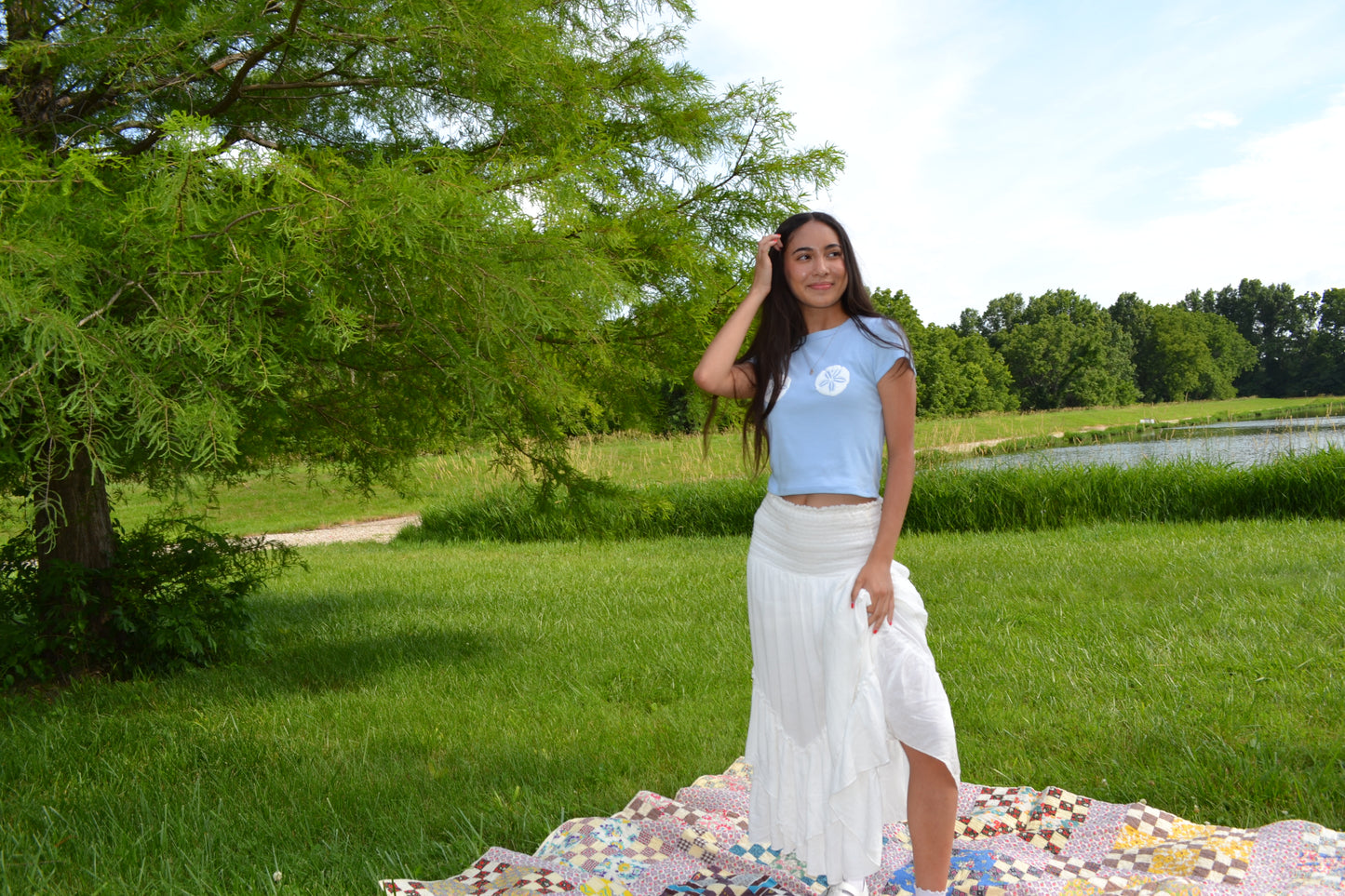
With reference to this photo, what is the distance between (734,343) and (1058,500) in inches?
329

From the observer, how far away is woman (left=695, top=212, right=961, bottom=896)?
7.02ft

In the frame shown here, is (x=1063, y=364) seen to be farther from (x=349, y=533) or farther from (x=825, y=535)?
(x=825, y=535)

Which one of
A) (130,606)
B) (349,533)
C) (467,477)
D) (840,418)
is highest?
(840,418)

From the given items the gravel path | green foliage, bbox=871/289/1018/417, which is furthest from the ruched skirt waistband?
green foliage, bbox=871/289/1018/417

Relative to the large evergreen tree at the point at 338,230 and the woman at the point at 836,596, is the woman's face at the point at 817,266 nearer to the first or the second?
the woman at the point at 836,596

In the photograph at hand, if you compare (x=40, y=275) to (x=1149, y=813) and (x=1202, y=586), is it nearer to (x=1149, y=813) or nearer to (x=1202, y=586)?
(x=1149, y=813)

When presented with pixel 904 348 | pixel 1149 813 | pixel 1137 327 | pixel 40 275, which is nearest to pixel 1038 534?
pixel 1149 813

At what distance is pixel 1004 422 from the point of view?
24016mm

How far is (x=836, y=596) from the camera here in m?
2.18

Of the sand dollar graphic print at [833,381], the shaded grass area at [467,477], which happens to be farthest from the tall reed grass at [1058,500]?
the sand dollar graphic print at [833,381]

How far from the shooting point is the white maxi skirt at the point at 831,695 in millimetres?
2135

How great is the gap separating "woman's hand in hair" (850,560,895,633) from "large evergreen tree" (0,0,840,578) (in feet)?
4.48

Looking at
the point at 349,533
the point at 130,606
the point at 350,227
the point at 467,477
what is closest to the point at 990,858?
the point at 350,227

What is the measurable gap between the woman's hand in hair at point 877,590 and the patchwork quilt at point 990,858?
90 cm
